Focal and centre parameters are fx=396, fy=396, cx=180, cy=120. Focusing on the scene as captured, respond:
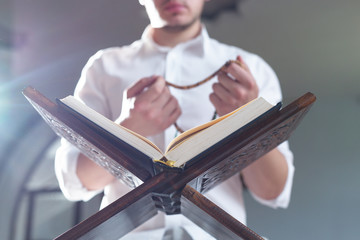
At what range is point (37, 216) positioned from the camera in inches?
82.7

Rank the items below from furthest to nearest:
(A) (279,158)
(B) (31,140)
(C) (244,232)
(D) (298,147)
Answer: (B) (31,140)
(D) (298,147)
(A) (279,158)
(C) (244,232)

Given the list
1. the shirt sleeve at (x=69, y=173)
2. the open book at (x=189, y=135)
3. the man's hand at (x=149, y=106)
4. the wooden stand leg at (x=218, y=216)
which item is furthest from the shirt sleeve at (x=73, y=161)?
the wooden stand leg at (x=218, y=216)

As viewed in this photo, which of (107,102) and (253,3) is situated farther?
(253,3)

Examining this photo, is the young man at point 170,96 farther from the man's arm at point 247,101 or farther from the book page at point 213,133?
the book page at point 213,133

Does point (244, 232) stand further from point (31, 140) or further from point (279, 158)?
point (31, 140)

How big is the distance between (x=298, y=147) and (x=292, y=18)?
0.52 meters

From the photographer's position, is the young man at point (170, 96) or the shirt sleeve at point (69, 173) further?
the shirt sleeve at point (69, 173)

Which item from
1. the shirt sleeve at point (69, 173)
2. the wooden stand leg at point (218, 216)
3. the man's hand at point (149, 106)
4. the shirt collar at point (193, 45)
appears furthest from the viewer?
the shirt collar at point (193, 45)

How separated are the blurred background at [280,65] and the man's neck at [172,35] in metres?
0.50

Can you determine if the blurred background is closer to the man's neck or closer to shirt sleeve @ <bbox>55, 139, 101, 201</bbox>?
the man's neck

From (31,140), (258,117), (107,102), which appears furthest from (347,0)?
(31,140)

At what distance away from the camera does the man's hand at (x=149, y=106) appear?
808mm

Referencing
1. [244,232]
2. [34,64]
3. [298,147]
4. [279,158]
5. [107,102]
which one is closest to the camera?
[244,232]

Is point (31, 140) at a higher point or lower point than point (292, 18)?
lower
